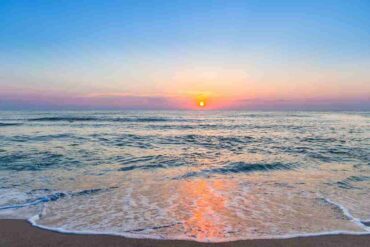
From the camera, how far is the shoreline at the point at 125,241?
15.9 ft

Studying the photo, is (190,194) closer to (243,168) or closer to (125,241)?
(125,241)

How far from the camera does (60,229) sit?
5492mm

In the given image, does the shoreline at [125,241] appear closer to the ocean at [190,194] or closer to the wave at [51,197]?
the ocean at [190,194]

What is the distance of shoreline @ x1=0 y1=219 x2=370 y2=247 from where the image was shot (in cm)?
485

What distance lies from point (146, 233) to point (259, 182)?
510cm

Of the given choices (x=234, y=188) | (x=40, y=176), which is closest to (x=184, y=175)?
(x=234, y=188)

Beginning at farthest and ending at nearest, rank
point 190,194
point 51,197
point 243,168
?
point 243,168
point 190,194
point 51,197

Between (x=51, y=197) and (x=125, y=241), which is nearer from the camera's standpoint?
(x=125, y=241)

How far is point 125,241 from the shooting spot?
16.4 ft

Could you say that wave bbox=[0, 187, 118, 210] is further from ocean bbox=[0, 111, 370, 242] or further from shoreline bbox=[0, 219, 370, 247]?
shoreline bbox=[0, 219, 370, 247]

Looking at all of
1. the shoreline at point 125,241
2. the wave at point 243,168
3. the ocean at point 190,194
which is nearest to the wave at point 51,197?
the ocean at point 190,194

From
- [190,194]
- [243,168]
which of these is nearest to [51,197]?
[190,194]

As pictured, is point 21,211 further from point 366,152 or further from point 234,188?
point 366,152

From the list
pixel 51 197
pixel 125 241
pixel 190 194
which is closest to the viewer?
pixel 125 241
